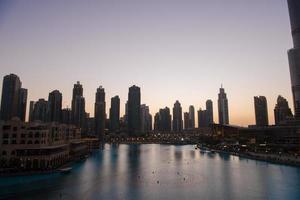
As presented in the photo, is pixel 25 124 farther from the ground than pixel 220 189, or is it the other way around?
pixel 25 124

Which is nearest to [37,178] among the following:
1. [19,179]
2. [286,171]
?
[19,179]

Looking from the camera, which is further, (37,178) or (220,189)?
(37,178)

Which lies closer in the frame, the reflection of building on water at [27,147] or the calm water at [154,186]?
the calm water at [154,186]

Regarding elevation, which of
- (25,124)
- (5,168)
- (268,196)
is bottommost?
(268,196)

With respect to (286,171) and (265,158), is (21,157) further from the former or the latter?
(265,158)

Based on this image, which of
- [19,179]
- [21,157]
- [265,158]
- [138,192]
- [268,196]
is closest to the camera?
[268,196]

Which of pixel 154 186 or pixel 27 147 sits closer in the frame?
pixel 154 186

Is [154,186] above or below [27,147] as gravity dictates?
below

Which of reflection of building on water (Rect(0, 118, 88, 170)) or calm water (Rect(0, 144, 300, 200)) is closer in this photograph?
calm water (Rect(0, 144, 300, 200))

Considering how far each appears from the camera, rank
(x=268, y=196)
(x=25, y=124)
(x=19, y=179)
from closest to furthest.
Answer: (x=268, y=196)
(x=19, y=179)
(x=25, y=124)

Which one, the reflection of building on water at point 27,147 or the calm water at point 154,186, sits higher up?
→ the reflection of building on water at point 27,147

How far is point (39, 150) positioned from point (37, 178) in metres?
12.4

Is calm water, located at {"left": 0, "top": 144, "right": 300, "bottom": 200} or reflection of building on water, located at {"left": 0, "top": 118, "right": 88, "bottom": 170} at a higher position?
reflection of building on water, located at {"left": 0, "top": 118, "right": 88, "bottom": 170}

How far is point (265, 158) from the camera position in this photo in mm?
120062
